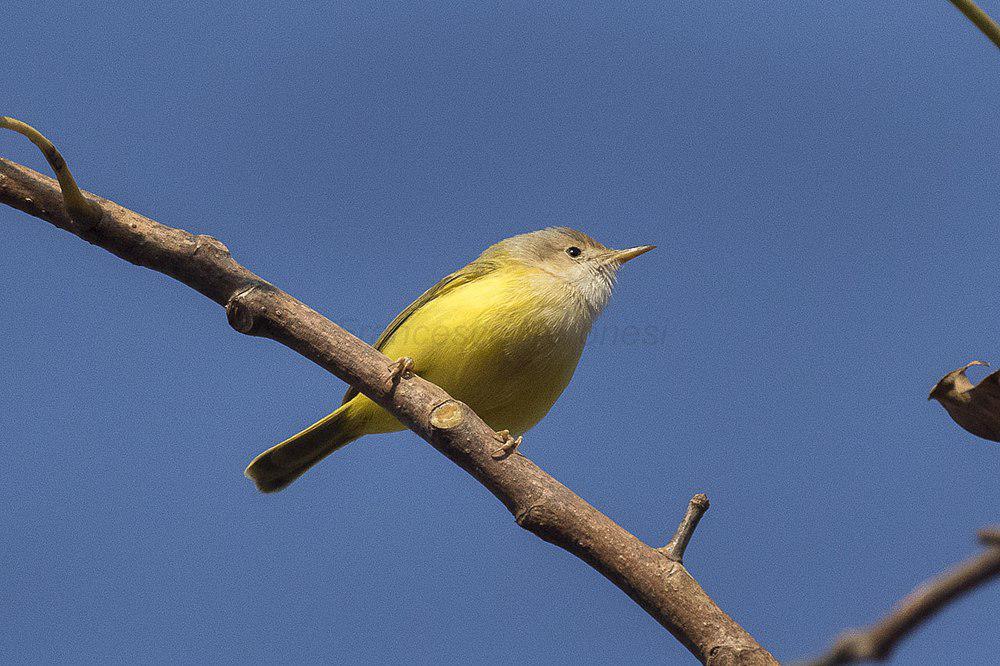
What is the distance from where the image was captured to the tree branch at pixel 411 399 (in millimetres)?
3008

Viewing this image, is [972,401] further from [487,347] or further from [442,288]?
[442,288]

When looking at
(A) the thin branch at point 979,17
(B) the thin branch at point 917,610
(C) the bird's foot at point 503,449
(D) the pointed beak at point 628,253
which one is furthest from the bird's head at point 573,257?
(B) the thin branch at point 917,610

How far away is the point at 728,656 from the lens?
281cm

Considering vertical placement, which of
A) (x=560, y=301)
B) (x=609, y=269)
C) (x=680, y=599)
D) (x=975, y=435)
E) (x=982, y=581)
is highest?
(x=609, y=269)

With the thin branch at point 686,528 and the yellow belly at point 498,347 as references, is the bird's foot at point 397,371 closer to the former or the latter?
the thin branch at point 686,528

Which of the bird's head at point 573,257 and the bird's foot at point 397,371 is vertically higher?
the bird's head at point 573,257

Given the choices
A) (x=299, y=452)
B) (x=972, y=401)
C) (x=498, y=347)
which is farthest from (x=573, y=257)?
(x=972, y=401)

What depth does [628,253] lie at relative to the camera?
6.30 metres

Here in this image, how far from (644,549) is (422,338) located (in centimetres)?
219

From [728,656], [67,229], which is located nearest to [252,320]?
[67,229]

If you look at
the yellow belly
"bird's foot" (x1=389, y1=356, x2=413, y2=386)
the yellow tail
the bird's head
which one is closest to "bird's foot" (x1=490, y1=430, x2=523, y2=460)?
"bird's foot" (x1=389, y1=356, x2=413, y2=386)

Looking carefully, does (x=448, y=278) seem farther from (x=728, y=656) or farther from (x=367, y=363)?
(x=728, y=656)

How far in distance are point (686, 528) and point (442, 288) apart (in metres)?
2.97

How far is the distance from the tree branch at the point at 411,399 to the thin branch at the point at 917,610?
2224 millimetres
